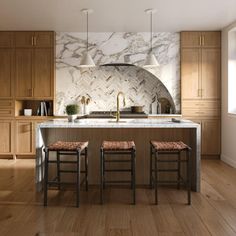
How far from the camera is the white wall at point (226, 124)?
5785 millimetres

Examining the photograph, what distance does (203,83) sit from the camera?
643cm

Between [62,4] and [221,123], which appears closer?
[62,4]

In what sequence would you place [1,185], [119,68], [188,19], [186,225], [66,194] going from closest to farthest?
[186,225] → [66,194] → [1,185] → [188,19] → [119,68]

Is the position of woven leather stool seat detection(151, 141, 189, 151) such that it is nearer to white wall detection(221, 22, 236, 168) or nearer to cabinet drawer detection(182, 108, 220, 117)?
white wall detection(221, 22, 236, 168)

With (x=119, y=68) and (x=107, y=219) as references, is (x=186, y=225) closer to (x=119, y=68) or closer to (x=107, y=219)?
(x=107, y=219)

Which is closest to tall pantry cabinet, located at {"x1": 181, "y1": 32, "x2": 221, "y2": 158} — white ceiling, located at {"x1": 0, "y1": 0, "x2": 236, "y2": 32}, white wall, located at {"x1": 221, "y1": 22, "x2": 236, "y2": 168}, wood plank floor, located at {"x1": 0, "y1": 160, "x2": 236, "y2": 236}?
white wall, located at {"x1": 221, "y1": 22, "x2": 236, "y2": 168}

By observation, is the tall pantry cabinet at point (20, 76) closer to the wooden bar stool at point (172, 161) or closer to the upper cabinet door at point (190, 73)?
the upper cabinet door at point (190, 73)

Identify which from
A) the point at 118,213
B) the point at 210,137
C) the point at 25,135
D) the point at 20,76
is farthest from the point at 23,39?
the point at 118,213

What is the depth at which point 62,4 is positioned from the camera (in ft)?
15.8

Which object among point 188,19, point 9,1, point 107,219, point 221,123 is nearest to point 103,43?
point 188,19

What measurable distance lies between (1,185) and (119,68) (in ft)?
11.4

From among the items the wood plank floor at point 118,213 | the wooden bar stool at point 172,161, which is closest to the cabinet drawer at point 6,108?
the wood plank floor at point 118,213

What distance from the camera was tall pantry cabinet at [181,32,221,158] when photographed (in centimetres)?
642

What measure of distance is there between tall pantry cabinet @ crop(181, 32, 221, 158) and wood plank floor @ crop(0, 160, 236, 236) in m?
2.03
